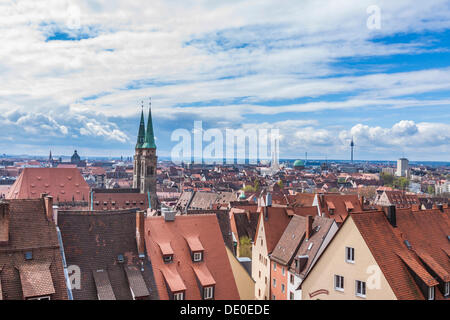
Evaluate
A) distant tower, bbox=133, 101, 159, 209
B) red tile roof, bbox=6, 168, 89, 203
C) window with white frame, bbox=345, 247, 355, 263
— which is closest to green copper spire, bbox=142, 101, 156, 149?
distant tower, bbox=133, 101, 159, 209

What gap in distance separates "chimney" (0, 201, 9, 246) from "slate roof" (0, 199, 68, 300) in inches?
9.0

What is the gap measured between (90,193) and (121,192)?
6659 millimetres

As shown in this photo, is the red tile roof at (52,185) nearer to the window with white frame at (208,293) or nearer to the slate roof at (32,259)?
the slate roof at (32,259)

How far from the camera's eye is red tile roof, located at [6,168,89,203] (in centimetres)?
8462

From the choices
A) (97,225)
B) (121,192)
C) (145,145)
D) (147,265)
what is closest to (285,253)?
(147,265)

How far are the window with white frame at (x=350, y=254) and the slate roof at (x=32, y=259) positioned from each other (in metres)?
13.6

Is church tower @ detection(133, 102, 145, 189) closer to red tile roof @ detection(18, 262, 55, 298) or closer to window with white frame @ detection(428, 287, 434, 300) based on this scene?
red tile roof @ detection(18, 262, 55, 298)

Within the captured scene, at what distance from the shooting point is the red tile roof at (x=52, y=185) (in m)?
84.6

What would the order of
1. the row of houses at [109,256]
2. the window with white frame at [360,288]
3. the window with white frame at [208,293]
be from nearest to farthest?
1. the row of houses at [109,256]
2. the window with white frame at [360,288]
3. the window with white frame at [208,293]

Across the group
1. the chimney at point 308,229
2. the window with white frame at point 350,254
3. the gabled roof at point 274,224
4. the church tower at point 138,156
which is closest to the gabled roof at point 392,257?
the window with white frame at point 350,254

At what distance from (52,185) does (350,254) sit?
3186 inches

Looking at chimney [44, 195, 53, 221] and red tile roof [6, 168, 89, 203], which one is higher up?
chimney [44, 195, 53, 221]
